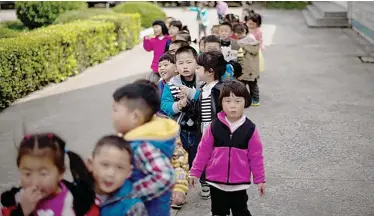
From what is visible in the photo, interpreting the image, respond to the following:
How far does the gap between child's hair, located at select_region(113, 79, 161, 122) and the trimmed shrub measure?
13196 millimetres

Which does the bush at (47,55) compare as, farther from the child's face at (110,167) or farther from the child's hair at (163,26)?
the child's face at (110,167)

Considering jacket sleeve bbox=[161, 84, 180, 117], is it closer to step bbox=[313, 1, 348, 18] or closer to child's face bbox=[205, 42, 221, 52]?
child's face bbox=[205, 42, 221, 52]

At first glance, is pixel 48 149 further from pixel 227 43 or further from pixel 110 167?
pixel 227 43

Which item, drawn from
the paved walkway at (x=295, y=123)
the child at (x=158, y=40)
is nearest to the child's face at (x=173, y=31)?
the child at (x=158, y=40)

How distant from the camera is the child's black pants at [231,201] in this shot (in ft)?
13.4

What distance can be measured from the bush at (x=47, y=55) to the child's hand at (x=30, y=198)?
275 inches

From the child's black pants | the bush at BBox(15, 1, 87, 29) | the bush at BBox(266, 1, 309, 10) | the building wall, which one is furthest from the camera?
the bush at BBox(266, 1, 309, 10)

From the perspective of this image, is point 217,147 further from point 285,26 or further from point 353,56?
point 285,26

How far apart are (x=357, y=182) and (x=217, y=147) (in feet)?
8.26

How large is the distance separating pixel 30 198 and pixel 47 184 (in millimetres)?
95

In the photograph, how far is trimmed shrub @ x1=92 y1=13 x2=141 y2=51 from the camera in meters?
16.1

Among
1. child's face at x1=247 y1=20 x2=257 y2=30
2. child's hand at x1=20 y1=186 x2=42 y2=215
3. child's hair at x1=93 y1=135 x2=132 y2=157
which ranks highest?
child's hair at x1=93 y1=135 x2=132 y2=157

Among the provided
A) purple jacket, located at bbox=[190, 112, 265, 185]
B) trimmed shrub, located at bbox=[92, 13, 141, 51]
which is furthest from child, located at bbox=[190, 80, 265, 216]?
trimmed shrub, located at bbox=[92, 13, 141, 51]

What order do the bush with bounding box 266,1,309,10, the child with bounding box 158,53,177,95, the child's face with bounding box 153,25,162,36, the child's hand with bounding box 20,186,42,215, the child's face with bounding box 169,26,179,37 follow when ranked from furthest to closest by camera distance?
1. the bush with bounding box 266,1,309,10
2. the child's face with bounding box 153,25,162,36
3. the child's face with bounding box 169,26,179,37
4. the child with bounding box 158,53,177,95
5. the child's hand with bounding box 20,186,42,215
